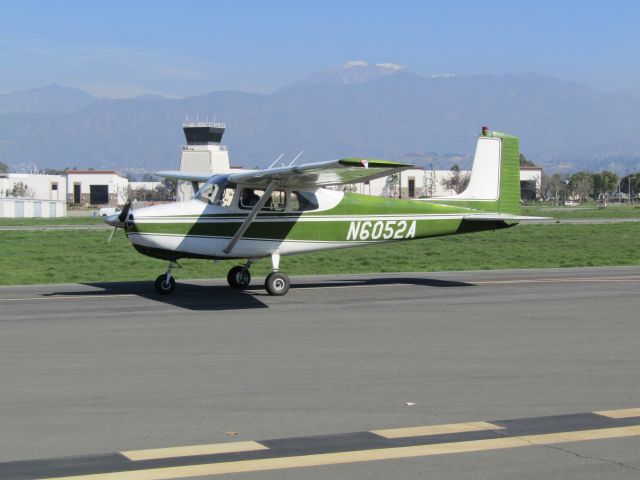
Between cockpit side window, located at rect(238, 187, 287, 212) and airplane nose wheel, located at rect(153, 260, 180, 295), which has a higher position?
cockpit side window, located at rect(238, 187, 287, 212)

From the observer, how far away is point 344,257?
29.2 meters

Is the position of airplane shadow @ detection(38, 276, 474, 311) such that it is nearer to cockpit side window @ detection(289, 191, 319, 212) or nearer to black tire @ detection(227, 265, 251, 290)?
black tire @ detection(227, 265, 251, 290)

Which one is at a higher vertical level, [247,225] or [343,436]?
[247,225]

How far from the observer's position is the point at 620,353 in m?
10.6

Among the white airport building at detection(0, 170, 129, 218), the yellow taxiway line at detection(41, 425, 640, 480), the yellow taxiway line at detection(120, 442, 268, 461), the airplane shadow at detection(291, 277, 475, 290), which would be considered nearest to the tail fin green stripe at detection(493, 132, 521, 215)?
the airplane shadow at detection(291, 277, 475, 290)

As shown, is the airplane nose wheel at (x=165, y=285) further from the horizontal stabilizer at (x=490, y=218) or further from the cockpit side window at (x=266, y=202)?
the horizontal stabilizer at (x=490, y=218)

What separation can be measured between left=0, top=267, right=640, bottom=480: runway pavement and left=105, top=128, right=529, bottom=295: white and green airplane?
5.48 feet

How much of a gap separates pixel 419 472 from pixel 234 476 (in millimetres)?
1217

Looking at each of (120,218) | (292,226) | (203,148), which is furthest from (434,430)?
(203,148)

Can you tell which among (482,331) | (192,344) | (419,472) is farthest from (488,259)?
(419,472)

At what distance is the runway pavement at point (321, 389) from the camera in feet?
20.8

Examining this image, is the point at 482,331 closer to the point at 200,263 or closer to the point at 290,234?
the point at 290,234

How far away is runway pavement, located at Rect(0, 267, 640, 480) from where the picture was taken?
6328mm

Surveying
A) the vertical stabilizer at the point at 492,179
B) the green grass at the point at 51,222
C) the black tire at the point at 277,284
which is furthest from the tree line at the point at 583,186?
the black tire at the point at 277,284
